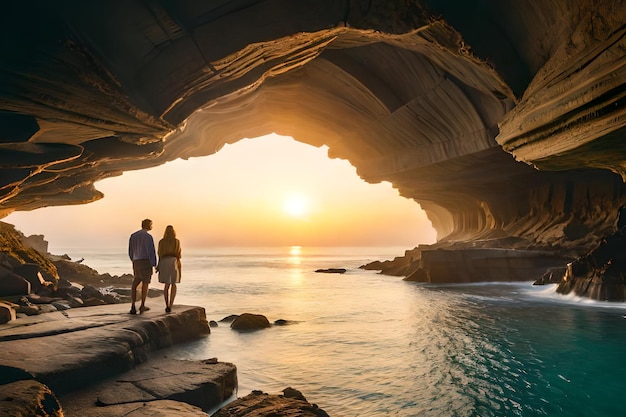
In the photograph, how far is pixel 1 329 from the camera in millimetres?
5332

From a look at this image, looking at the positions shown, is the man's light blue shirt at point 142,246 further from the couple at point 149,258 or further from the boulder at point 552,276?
the boulder at point 552,276

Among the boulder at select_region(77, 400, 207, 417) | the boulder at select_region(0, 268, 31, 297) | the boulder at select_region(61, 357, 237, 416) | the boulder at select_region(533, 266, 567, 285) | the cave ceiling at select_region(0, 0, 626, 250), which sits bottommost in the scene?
the boulder at select_region(61, 357, 237, 416)

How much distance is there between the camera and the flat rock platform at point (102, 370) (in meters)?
3.56

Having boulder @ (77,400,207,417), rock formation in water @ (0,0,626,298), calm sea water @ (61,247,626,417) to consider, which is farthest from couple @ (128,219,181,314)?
boulder @ (77,400,207,417)

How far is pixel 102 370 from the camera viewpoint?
4.42m

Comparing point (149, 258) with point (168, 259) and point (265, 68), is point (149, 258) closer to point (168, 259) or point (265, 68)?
point (168, 259)

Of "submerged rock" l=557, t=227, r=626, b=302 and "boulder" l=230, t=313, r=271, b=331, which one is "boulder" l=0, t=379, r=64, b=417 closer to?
"boulder" l=230, t=313, r=271, b=331

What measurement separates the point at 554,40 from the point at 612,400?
624 centimetres

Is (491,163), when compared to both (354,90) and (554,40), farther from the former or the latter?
(554,40)

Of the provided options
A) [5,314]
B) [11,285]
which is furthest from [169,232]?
[11,285]

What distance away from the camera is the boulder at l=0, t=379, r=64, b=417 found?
8.94 feet

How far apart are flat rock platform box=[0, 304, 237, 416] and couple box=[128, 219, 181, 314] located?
704 millimetres

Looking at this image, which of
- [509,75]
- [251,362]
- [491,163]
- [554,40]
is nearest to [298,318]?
[251,362]

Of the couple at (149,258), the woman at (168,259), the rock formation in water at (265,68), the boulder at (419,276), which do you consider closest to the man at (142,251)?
the couple at (149,258)
